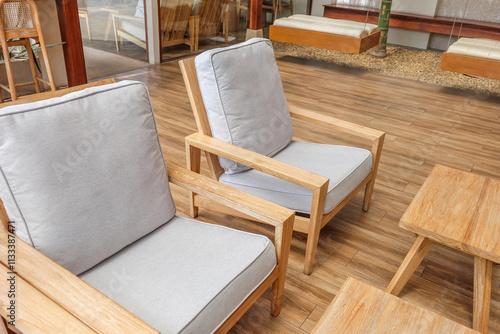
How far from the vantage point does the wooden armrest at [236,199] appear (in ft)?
4.65

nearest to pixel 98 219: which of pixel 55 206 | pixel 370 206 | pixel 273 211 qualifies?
pixel 55 206

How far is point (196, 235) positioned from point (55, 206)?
48 centimetres

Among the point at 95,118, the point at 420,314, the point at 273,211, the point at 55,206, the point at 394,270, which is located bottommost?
the point at 394,270

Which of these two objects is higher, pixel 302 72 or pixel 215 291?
pixel 215 291

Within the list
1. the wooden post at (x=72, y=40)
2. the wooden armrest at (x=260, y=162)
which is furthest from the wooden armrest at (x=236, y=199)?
the wooden post at (x=72, y=40)

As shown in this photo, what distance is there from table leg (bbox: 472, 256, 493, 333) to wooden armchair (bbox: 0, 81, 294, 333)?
760mm

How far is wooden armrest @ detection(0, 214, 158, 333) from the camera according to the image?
0.98 metres

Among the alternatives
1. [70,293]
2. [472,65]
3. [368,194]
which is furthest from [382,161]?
[70,293]

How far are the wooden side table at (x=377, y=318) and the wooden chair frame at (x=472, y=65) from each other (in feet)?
12.2

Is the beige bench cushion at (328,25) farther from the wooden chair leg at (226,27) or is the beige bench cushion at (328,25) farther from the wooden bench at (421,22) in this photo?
the wooden chair leg at (226,27)

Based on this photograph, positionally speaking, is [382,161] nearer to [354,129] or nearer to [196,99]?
[354,129]

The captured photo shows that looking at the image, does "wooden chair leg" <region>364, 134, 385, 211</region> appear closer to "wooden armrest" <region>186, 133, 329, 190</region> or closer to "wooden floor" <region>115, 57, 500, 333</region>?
"wooden floor" <region>115, 57, 500, 333</region>

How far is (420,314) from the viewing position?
1243mm

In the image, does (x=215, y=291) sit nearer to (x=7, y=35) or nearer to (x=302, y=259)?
(x=302, y=259)
